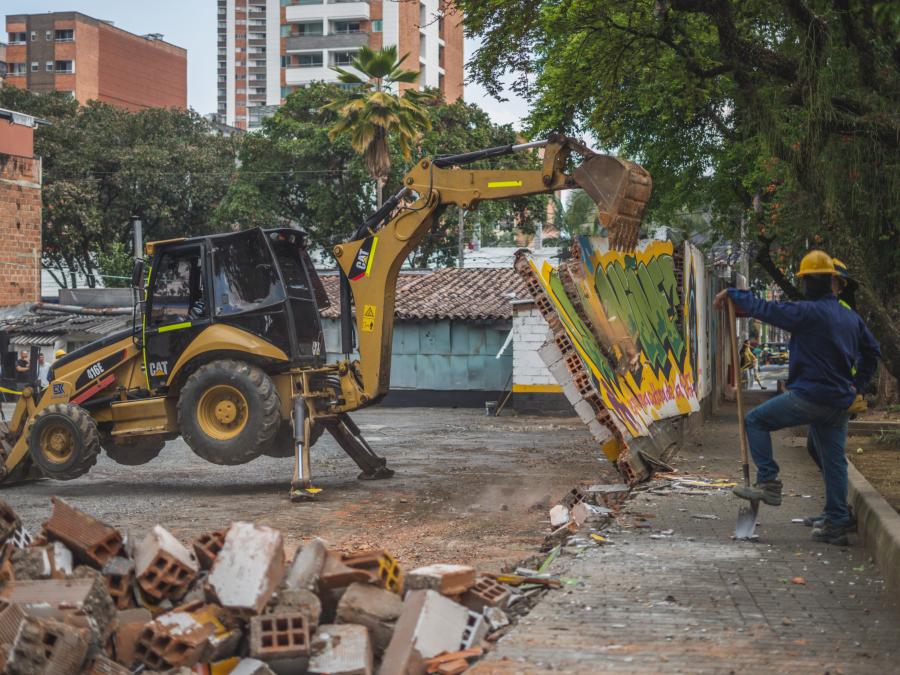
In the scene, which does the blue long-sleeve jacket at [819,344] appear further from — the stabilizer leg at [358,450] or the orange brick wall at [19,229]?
the orange brick wall at [19,229]

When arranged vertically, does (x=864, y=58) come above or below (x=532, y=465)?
above

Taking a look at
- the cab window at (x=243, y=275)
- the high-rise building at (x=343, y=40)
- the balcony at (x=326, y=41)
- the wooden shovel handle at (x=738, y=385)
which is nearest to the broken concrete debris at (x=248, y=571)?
the wooden shovel handle at (x=738, y=385)

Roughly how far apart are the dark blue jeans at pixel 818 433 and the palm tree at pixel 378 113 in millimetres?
33194

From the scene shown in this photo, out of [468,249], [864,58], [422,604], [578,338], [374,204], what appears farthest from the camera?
[468,249]

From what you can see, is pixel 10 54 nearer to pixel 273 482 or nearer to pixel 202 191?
pixel 202 191

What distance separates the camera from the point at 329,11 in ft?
297

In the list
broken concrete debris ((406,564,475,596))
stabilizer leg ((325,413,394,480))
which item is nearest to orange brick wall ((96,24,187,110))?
stabilizer leg ((325,413,394,480))

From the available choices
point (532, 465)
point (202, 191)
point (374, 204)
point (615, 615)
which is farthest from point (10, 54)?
point (615, 615)

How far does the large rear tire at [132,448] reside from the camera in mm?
15164

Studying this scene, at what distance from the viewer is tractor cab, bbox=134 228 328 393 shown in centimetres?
1423

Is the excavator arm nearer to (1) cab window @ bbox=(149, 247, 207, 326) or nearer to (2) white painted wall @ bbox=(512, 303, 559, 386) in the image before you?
(1) cab window @ bbox=(149, 247, 207, 326)

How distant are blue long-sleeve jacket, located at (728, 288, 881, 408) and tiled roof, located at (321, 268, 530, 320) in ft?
78.2

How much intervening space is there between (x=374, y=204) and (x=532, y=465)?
114ft

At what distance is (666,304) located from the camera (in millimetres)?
17141
